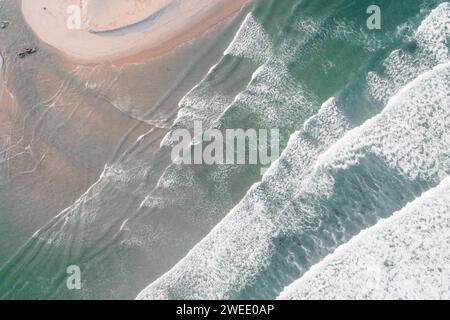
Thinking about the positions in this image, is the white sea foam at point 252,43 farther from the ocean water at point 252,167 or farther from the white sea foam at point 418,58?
the white sea foam at point 418,58

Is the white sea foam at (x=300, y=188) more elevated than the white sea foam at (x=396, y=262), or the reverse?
the white sea foam at (x=300, y=188)

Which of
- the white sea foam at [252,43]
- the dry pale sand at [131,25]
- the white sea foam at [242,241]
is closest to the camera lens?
the white sea foam at [242,241]

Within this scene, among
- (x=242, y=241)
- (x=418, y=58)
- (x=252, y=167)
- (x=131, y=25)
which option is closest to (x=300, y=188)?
(x=252, y=167)

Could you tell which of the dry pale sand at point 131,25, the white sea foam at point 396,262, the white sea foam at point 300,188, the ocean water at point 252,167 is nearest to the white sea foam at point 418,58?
the ocean water at point 252,167

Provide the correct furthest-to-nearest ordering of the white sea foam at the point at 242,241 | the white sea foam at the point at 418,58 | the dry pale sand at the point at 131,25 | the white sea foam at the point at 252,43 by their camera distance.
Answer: the dry pale sand at the point at 131,25
the white sea foam at the point at 252,43
the white sea foam at the point at 418,58
the white sea foam at the point at 242,241

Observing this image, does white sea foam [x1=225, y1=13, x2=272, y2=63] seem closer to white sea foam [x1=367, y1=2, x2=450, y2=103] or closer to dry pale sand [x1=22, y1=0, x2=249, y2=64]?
dry pale sand [x1=22, y1=0, x2=249, y2=64]

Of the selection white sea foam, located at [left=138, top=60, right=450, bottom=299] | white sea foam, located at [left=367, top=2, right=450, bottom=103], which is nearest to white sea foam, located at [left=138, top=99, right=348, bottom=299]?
white sea foam, located at [left=138, top=60, right=450, bottom=299]

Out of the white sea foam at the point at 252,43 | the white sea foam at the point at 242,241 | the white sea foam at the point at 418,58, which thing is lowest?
the white sea foam at the point at 242,241
